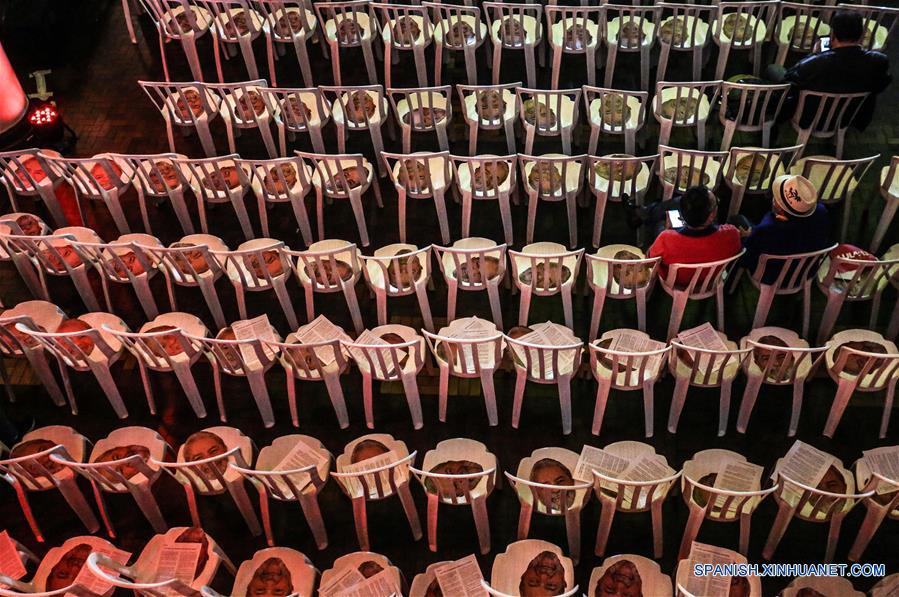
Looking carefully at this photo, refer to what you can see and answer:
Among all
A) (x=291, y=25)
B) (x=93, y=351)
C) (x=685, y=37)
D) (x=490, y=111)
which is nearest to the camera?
(x=93, y=351)

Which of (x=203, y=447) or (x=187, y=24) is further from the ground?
(x=187, y=24)

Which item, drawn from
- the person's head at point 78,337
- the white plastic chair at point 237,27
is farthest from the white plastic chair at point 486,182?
the person's head at point 78,337

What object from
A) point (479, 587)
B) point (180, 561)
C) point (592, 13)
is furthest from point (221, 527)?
point (592, 13)

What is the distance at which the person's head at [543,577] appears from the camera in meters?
5.25

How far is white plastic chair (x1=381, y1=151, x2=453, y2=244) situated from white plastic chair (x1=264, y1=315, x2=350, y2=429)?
1.32 meters

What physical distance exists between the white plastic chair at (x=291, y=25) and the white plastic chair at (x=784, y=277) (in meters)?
4.26

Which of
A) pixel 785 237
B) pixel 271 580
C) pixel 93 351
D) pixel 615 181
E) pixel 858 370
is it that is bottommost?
pixel 271 580

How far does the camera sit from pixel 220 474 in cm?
560

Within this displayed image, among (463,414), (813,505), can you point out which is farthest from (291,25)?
(813,505)

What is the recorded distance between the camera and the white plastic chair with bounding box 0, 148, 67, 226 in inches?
282

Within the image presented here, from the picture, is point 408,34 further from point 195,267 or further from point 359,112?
point 195,267

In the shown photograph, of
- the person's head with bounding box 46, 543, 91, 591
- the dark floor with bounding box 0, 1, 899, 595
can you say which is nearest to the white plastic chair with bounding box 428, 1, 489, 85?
the dark floor with bounding box 0, 1, 899, 595

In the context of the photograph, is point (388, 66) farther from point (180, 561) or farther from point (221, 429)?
point (180, 561)

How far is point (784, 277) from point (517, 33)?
3391mm
